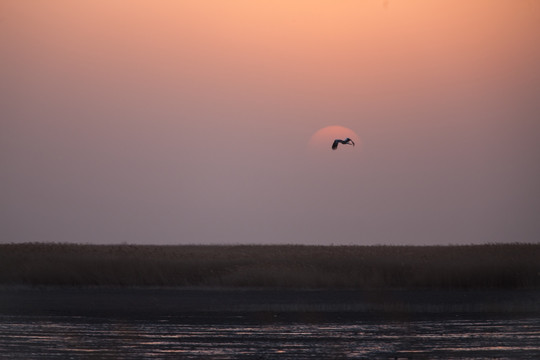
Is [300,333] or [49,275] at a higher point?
[49,275]

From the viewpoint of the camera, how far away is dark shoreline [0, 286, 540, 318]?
2961cm

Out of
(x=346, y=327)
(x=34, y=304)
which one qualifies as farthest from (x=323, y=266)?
(x=346, y=327)

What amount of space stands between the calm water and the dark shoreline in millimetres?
2399

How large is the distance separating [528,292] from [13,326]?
2141 centimetres

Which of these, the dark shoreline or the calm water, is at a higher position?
the dark shoreline

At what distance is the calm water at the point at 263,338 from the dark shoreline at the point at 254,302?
240cm

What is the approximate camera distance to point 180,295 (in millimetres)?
36688

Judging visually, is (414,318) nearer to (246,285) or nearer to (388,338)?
(388,338)

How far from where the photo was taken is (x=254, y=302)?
33.5m

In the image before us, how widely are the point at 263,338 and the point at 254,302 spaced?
37.5ft

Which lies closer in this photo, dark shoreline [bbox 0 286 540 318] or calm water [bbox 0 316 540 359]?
calm water [bbox 0 316 540 359]

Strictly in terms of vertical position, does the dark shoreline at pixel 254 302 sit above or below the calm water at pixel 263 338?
above

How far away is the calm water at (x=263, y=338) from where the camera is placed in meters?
19.4

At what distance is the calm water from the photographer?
19375 mm
